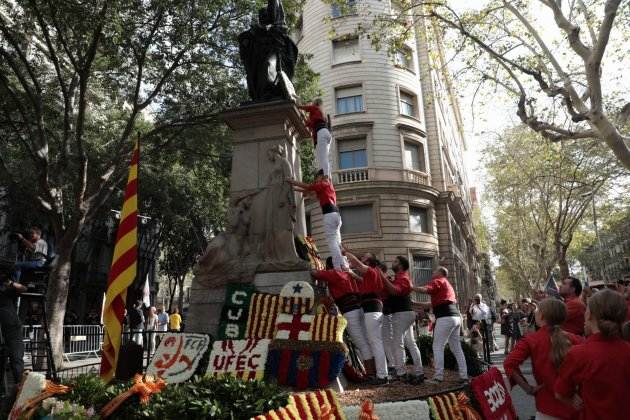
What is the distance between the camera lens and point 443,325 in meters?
7.04

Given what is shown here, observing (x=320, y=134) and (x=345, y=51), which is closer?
(x=320, y=134)

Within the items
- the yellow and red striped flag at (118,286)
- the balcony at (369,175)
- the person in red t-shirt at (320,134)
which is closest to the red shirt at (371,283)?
the person in red t-shirt at (320,134)

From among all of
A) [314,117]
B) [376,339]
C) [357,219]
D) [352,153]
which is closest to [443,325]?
[376,339]

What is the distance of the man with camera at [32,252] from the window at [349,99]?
80.3ft

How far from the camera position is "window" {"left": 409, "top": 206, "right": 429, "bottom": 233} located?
30.0m

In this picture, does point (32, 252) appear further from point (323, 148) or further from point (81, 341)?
point (81, 341)

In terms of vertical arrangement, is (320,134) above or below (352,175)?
below

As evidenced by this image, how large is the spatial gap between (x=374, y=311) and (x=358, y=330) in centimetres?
36

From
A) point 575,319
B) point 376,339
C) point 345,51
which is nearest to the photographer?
point 575,319

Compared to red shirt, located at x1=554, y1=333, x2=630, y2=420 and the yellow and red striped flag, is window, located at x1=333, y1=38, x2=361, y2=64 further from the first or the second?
red shirt, located at x1=554, y1=333, x2=630, y2=420

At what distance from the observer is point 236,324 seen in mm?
7516

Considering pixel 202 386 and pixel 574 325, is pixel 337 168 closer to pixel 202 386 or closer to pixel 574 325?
pixel 574 325

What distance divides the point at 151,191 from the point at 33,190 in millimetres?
5855

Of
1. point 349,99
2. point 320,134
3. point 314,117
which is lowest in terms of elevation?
point 320,134
